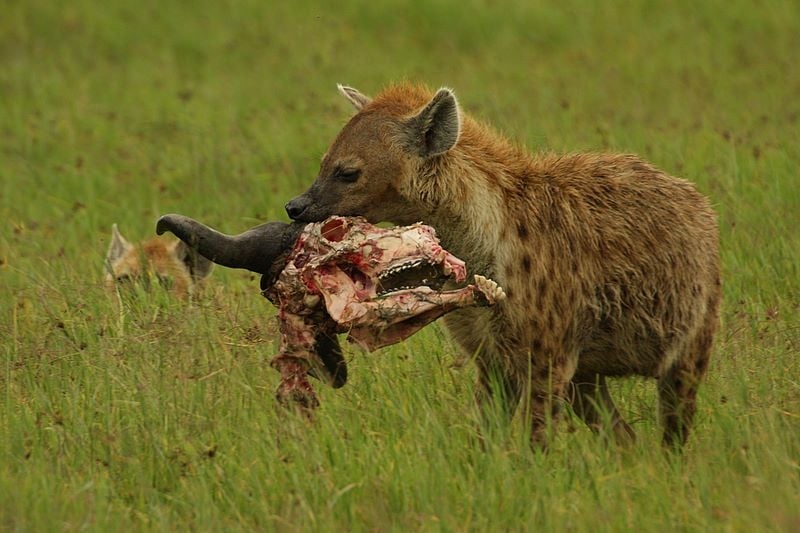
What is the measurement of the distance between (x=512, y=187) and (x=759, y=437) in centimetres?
131

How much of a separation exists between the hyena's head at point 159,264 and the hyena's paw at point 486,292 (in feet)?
7.45

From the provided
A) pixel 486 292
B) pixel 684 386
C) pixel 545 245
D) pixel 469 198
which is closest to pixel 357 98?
pixel 469 198

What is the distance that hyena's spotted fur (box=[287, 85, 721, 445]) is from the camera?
4.83 metres

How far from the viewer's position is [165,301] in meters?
6.10

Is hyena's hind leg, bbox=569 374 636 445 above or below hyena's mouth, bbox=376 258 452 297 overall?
below

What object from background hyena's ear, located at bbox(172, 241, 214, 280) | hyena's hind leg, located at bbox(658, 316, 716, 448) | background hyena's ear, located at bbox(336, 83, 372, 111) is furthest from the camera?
background hyena's ear, located at bbox(172, 241, 214, 280)

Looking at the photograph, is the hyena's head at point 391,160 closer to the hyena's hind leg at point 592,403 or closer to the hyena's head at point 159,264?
the hyena's hind leg at point 592,403

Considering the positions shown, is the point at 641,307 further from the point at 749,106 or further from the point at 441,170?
the point at 749,106

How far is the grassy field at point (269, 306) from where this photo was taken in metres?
4.07

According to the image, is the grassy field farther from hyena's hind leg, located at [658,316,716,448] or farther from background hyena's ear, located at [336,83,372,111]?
background hyena's ear, located at [336,83,372,111]

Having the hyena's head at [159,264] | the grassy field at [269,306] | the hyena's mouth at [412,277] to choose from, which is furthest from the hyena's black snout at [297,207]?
the hyena's head at [159,264]

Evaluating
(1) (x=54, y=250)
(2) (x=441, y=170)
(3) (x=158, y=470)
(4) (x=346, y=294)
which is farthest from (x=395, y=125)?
(1) (x=54, y=250)

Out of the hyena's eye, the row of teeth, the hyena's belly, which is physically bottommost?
the hyena's belly

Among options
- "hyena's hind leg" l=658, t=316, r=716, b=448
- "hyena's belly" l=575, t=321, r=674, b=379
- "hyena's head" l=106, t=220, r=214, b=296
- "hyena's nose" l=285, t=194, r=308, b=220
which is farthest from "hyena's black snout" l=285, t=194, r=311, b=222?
"hyena's head" l=106, t=220, r=214, b=296
